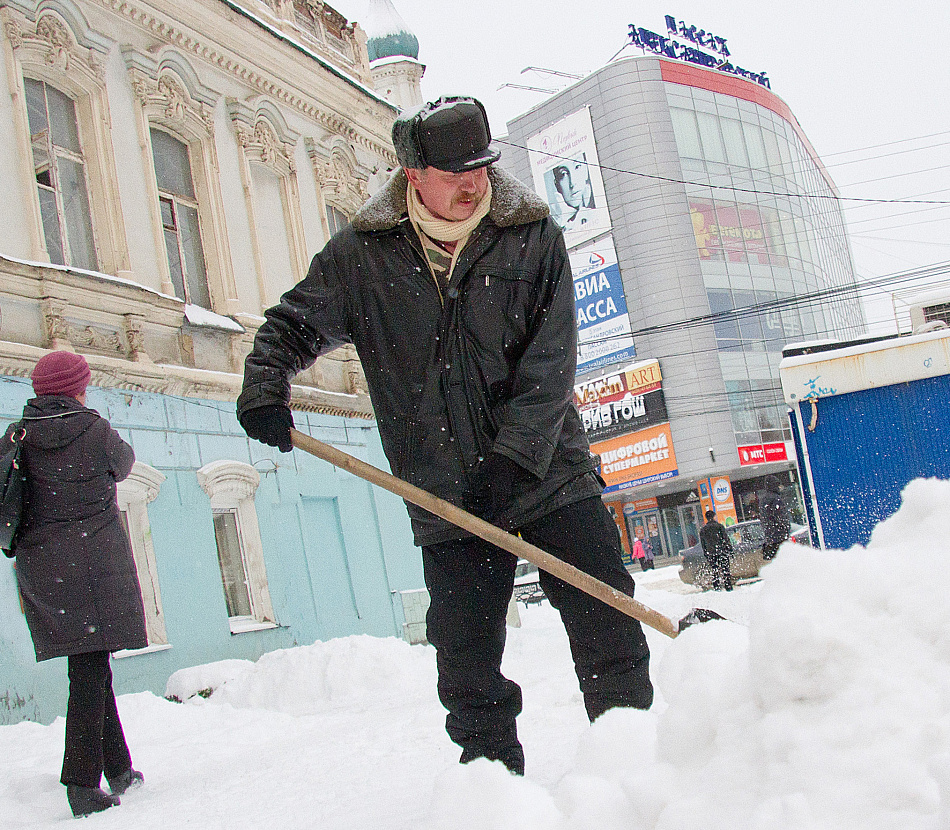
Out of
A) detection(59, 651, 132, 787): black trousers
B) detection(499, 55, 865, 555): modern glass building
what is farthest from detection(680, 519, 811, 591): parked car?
detection(499, 55, 865, 555): modern glass building

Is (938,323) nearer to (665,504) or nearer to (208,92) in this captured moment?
(208,92)

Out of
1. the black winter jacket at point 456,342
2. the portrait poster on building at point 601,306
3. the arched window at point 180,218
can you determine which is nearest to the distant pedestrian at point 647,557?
the portrait poster on building at point 601,306

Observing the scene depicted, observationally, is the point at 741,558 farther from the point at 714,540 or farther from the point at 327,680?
the point at 327,680

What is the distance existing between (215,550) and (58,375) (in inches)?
223

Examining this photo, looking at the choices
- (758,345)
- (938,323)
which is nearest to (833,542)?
(938,323)

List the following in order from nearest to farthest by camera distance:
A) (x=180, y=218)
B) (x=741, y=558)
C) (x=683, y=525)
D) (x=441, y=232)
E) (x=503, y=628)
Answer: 1. (x=503, y=628)
2. (x=441, y=232)
3. (x=180, y=218)
4. (x=741, y=558)
5. (x=683, y=525)

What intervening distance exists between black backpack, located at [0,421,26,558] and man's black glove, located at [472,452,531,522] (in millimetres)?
1929

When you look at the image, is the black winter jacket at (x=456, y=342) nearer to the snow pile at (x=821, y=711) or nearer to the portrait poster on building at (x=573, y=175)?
the snow pile at (x=821, y=711)

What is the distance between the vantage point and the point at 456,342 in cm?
256

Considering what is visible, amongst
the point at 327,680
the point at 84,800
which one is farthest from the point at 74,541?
the point at 327,680

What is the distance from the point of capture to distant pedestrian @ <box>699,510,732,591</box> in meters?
16.5

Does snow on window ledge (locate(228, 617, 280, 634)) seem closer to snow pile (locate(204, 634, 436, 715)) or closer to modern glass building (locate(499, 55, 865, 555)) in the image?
snow pile (locate(204, 634, 436, 715))

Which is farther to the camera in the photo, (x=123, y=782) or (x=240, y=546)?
(x=240, y=546)

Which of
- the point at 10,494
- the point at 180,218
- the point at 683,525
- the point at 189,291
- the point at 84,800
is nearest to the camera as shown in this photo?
the point at 84,800
